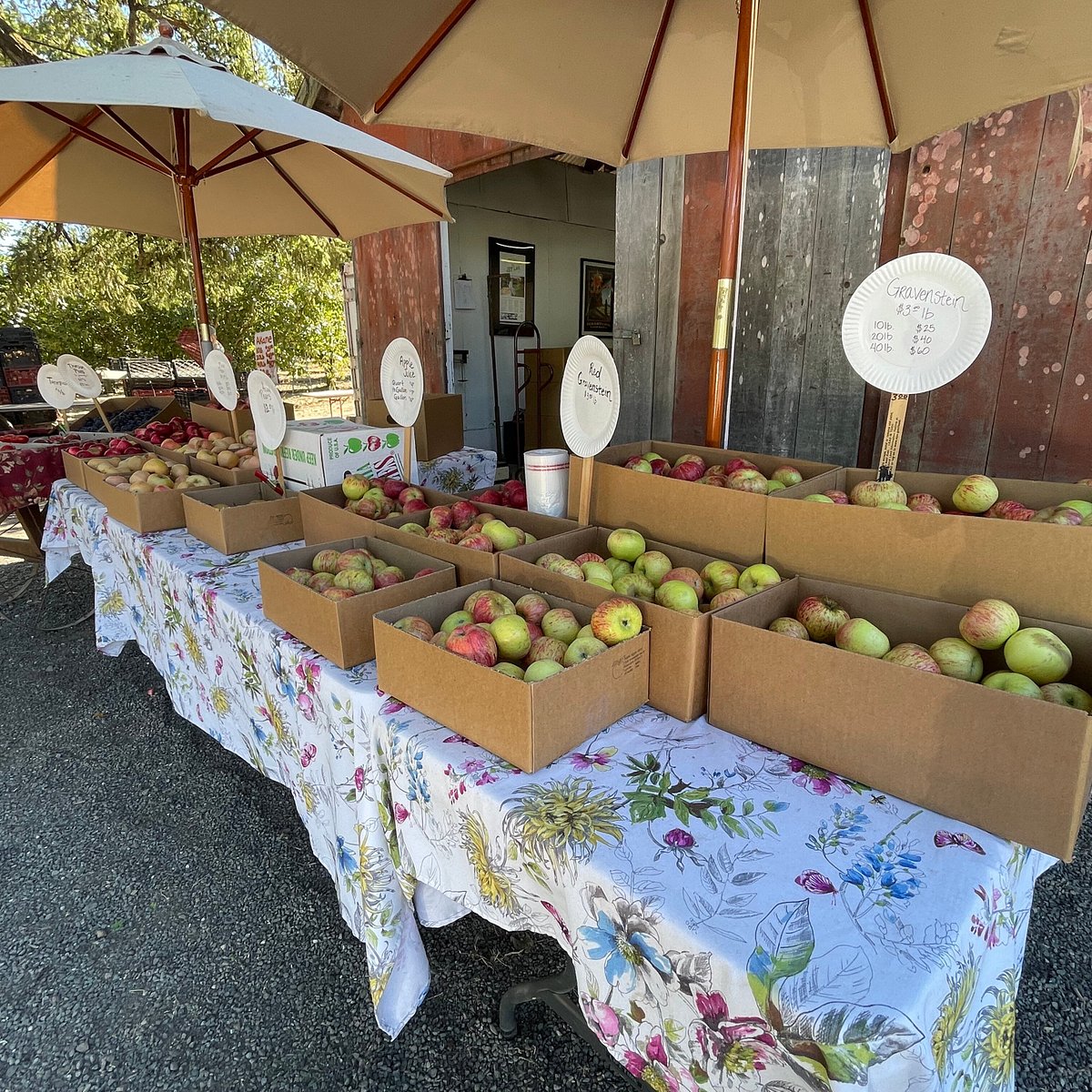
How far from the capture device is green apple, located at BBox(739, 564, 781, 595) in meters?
1.40

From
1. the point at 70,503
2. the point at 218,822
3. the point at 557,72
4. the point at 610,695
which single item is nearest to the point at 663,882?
the point at 610,695

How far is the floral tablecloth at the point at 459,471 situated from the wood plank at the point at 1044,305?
2.52 metres

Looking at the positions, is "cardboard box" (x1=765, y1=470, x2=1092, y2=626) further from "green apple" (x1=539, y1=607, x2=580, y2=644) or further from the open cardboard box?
"green apple" (x1=539, y1=607, x2=580, y2=644)

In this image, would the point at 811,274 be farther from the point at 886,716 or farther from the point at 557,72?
the point at 886,716

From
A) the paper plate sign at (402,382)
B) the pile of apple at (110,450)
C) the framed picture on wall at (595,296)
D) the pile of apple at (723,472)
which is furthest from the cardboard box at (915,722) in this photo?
the framed picture on wall at (595,296)

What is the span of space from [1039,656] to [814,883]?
53cm

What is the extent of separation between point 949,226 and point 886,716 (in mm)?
2735

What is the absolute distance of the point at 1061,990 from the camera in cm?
170

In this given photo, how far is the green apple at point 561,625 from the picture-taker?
50.4 inches

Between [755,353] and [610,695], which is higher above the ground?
[755,353]

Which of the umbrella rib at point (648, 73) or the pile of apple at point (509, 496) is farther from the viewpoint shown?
the pile of apple at point (509, 496)

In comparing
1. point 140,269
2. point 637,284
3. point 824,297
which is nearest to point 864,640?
point 824,297

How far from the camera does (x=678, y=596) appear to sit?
1.33 meters

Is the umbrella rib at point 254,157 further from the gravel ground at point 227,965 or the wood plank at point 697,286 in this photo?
the gravel ground at point 227,965
